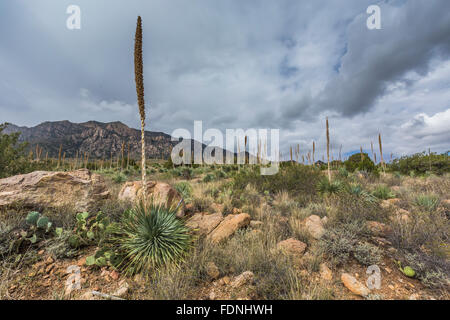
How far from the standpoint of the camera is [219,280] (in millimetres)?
2725

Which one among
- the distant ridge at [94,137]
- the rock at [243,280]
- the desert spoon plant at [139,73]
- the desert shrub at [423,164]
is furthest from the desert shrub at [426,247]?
the distant ridge at [94,137]

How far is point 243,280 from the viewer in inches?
99.7

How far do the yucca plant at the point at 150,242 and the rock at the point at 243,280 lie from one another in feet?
3.12

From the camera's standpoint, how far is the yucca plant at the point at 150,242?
2826mm

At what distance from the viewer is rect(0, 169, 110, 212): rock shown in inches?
167

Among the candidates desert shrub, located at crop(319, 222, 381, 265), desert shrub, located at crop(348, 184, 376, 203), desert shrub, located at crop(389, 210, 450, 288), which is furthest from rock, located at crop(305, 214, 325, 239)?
desert shrub, located at crop(348, 184, 376, 203)

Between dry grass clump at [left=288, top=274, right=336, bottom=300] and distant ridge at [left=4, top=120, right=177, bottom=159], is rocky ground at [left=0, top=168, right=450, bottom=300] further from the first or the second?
distant ridge at [left=4, top=120, right=177, bottom=159]

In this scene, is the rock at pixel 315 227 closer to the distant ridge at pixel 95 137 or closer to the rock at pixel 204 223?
the rock at pixel 204 223

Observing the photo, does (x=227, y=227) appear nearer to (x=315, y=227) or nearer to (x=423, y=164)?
(x=315, y=227)

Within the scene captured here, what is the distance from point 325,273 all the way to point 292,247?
69cm

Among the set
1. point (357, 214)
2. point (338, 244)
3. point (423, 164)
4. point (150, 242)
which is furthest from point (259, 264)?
point (423, 164)
